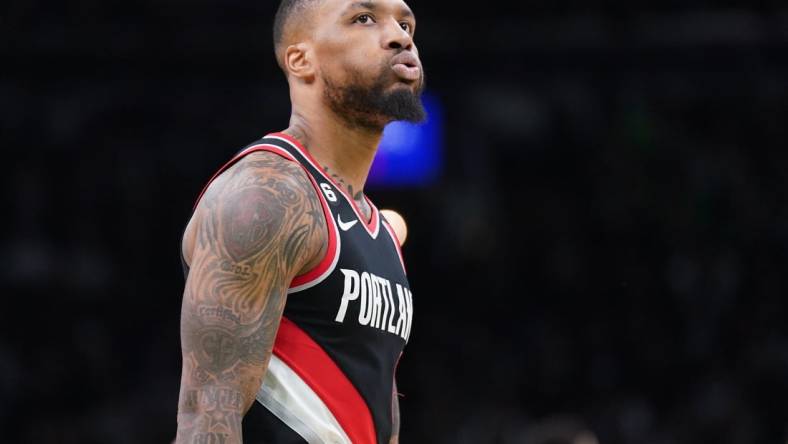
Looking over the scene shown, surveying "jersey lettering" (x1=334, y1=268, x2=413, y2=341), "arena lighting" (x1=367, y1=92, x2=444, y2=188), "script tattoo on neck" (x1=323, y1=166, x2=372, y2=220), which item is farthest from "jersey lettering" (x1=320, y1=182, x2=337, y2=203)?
"arena lighting" (x1=367, y1=92, x2=444, y2=188)

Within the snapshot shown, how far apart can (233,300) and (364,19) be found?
3.94 ft

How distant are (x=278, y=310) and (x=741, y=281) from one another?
9422 mm

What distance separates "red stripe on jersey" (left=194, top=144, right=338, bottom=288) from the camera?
11.6ft

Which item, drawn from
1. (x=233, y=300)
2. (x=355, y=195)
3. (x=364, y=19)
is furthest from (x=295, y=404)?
(x=364, y=19)

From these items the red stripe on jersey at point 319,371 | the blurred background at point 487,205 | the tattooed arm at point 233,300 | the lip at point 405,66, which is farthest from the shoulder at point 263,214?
the blurred background at point 487,205

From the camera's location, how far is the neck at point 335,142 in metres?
3.99

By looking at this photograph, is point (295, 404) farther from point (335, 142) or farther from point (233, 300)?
point (335, 142)

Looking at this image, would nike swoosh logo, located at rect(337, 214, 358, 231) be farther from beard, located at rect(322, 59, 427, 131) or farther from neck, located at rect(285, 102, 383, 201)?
beard, located at rect(322, 59, 427, 131)

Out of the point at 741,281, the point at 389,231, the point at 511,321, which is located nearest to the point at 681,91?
the point at 741,281

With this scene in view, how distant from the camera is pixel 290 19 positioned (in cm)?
421

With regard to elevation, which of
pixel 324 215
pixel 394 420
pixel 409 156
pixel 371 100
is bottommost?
pixel 409 156

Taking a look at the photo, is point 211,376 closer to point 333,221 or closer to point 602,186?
point 333,221

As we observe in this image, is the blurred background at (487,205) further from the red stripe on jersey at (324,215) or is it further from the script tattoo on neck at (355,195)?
the red stripe on jersey at (324,215)

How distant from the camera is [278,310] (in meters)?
3.43
